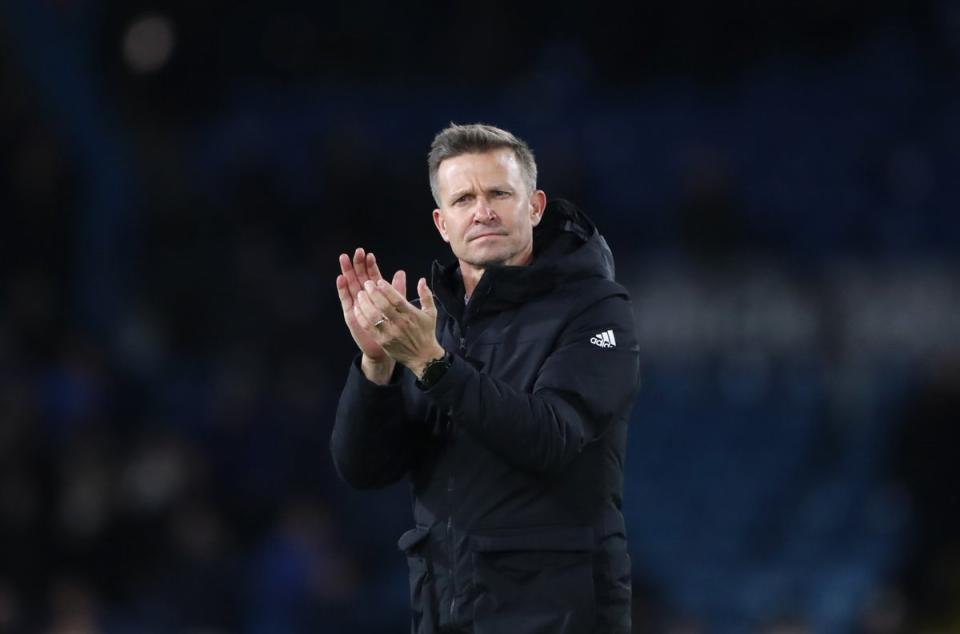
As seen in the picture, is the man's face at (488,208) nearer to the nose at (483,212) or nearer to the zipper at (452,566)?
the nose at (483,212)

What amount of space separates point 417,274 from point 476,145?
526cm

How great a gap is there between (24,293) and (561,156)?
309cm

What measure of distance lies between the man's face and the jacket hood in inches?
2.3

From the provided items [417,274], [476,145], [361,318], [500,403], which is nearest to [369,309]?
[361,318]

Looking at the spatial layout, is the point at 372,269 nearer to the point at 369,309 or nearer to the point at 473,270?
the point at 369,309

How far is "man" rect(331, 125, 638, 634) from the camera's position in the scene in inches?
116

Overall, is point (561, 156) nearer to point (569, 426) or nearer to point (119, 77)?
point (119, 77)

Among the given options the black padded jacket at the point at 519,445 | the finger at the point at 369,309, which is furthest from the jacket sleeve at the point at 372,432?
the finger at the point at 369,309

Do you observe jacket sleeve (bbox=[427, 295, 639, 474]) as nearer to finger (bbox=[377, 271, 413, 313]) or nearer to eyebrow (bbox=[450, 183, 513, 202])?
finger (bbox=[377, 271, 413, 313])

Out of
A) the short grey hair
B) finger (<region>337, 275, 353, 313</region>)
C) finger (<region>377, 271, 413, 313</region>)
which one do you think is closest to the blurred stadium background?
the short grey hair

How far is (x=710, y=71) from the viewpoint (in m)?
9.84

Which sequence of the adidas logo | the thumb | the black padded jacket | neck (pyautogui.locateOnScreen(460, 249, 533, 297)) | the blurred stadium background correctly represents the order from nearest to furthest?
the thumb, the black padded jacket, the adidas logo, neck (pyautogui.locateOnScreen(460, 249, 533, 297)), the blurred stadium background

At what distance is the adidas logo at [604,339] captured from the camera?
123 inches

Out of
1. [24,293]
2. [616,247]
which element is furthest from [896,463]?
[24,293]
